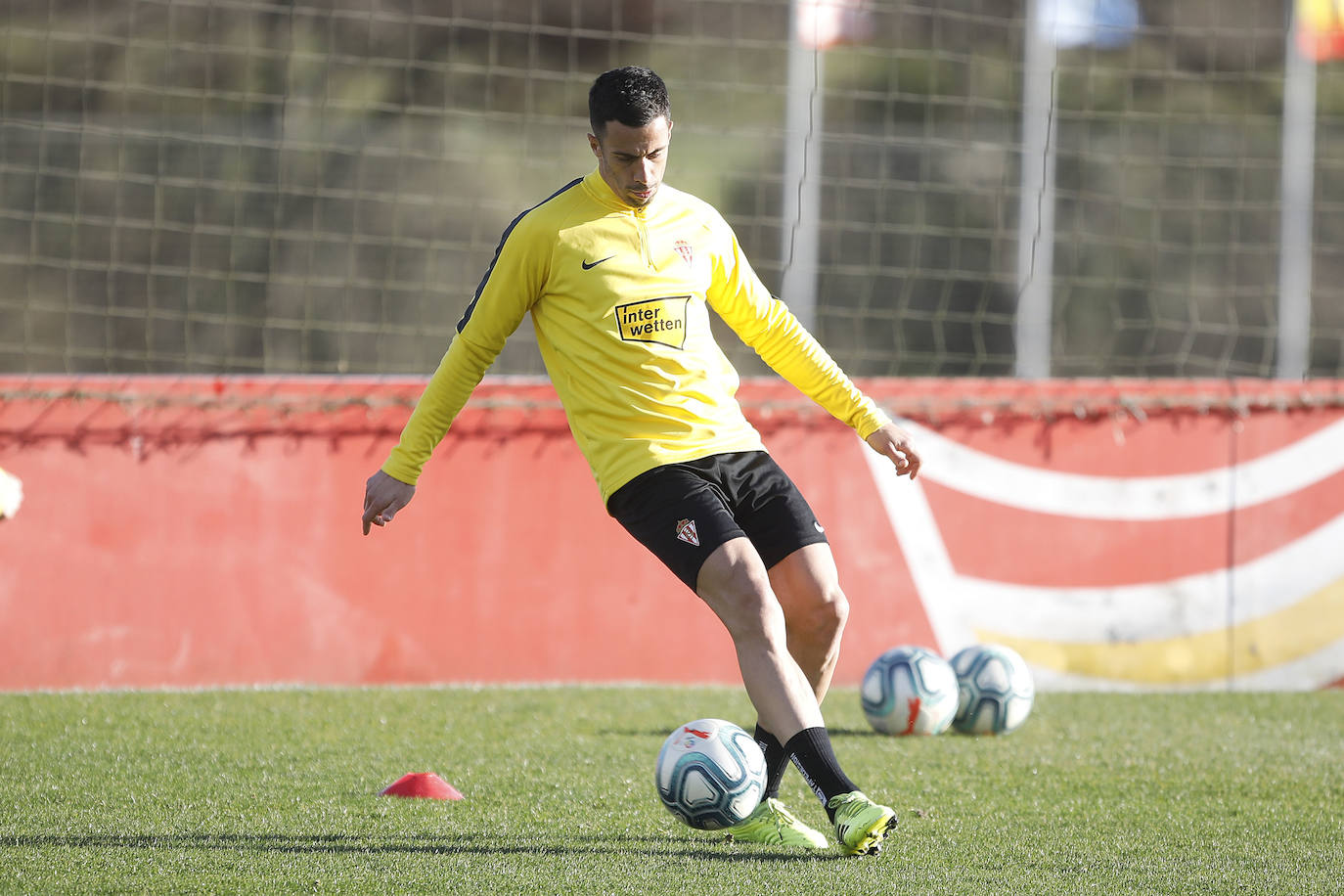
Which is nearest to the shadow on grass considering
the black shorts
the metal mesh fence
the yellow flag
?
the black shorts

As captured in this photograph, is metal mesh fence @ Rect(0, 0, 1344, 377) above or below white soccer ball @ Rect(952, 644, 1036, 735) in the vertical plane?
above

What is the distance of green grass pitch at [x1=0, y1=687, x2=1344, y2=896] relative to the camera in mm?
3416

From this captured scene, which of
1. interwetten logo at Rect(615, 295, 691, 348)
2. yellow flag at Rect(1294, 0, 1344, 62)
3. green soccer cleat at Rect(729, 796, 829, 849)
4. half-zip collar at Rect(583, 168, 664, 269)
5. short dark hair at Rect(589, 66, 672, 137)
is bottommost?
green soccer cleat at Rect(729, 796, 829, 849)

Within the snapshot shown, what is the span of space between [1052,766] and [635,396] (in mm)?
2220

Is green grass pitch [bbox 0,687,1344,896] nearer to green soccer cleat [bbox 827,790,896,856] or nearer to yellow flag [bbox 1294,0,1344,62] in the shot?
green soccer cleat [bbox 827,790,896,856]

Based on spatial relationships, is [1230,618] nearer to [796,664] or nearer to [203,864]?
[796,664]

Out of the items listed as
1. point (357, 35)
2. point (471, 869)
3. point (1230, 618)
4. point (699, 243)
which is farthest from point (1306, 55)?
point (357, 35)

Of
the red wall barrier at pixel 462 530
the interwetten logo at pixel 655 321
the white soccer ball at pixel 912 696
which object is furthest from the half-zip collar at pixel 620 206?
the red wall barrier at pixel 462 530

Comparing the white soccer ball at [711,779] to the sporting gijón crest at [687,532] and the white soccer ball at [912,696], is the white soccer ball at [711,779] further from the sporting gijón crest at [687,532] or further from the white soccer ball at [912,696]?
the white soccer ball at [912,696]

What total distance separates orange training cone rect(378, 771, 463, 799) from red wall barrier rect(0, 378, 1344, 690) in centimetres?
248

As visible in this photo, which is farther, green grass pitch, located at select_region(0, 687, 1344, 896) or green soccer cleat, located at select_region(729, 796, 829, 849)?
green soccer cleat, located at select_region(729, 796, 829, 849)

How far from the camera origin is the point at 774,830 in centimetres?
373

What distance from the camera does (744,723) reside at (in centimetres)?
594

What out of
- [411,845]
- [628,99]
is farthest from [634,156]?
[411,845]
